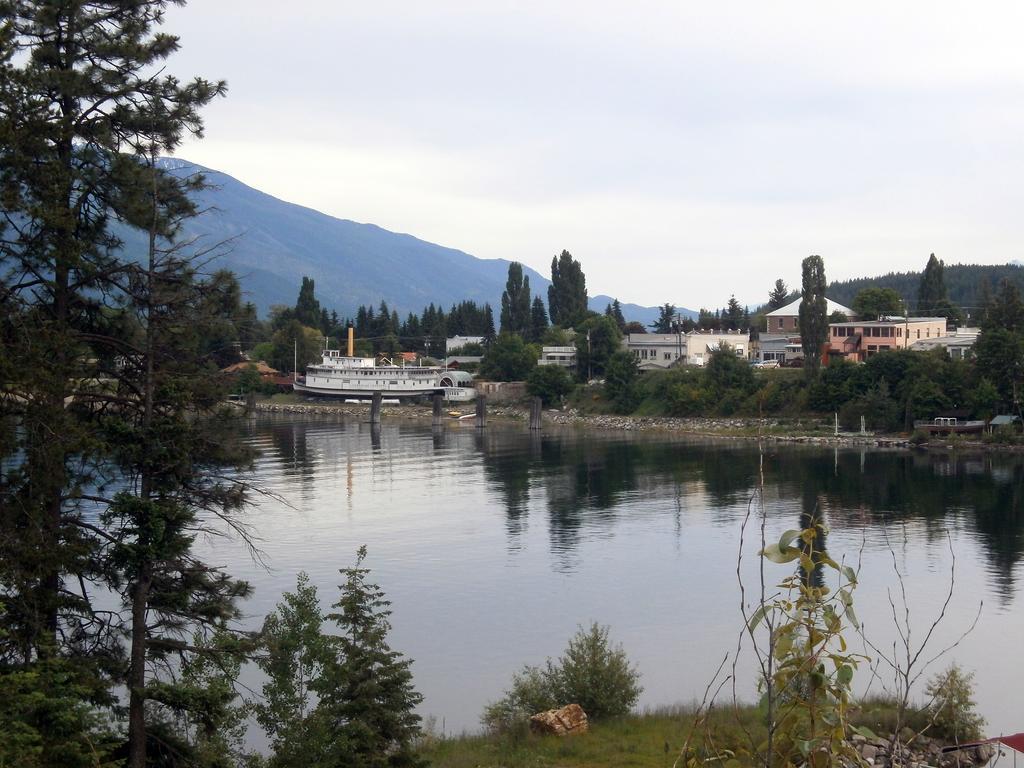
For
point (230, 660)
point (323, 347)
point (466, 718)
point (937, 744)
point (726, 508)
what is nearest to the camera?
point (230, 660)

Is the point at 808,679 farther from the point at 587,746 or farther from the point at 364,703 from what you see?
the point at 587,746

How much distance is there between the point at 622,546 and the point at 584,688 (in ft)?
39.8

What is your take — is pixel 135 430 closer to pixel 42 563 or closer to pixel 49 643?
pixel 42 563

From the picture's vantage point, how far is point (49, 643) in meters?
8.38

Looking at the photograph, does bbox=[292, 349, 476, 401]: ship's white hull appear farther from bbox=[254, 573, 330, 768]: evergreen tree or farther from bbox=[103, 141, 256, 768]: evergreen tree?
bbox=[103, 141, 256, 768]: evergreen tree

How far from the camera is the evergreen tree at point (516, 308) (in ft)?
269

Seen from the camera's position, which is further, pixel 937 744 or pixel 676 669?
pixel 676 669

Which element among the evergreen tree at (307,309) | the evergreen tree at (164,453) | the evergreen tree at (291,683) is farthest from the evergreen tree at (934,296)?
the evergreen tree at (164,453)

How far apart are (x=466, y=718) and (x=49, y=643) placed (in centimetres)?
720

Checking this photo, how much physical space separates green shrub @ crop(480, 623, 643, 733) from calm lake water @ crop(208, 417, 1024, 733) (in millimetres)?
749

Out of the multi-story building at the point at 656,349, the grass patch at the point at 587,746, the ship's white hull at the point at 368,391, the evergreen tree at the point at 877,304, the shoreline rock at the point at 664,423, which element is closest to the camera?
the grass patch at the point at 587,746

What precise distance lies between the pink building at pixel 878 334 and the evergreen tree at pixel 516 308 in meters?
27.6

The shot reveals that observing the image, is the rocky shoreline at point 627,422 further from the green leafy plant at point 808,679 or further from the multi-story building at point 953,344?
the green leafy plant at point 808,679

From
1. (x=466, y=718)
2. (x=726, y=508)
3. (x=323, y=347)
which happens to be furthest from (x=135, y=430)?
(x=323, y=347)
